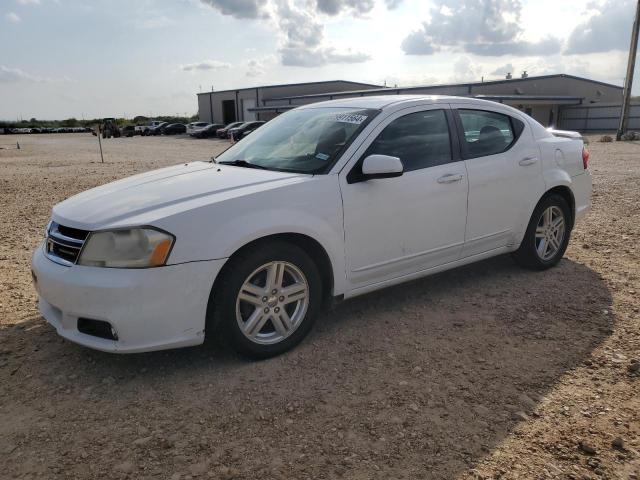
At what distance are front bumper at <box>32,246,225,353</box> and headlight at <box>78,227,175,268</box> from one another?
0.05m


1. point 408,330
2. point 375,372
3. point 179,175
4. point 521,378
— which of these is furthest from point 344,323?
point 179,175

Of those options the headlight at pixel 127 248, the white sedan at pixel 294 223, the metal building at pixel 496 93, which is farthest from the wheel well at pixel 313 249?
the metal building at pixel 496 93

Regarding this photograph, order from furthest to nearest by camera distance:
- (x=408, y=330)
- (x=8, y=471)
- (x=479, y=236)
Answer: (x=479, y=236) < (x=408, y=330) < (x=8, y=471)

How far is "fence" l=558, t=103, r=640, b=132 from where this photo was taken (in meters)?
37.6

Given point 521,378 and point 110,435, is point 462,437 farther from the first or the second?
point 110,435

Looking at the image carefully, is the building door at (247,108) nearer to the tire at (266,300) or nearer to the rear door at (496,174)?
the rear door at (496,174)

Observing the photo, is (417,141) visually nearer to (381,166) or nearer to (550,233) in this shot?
(381,166)

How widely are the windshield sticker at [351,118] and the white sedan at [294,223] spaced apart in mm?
14

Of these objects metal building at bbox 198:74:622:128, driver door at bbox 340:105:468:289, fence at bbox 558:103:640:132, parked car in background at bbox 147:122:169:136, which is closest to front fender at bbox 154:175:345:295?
driver door at bbox 340:105:468:289

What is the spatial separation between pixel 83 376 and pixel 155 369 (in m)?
0.43

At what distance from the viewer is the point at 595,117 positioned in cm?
4009

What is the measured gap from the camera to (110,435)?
108 inches

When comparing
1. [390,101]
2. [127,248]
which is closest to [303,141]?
[390,101]

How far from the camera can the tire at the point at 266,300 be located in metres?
3.21
